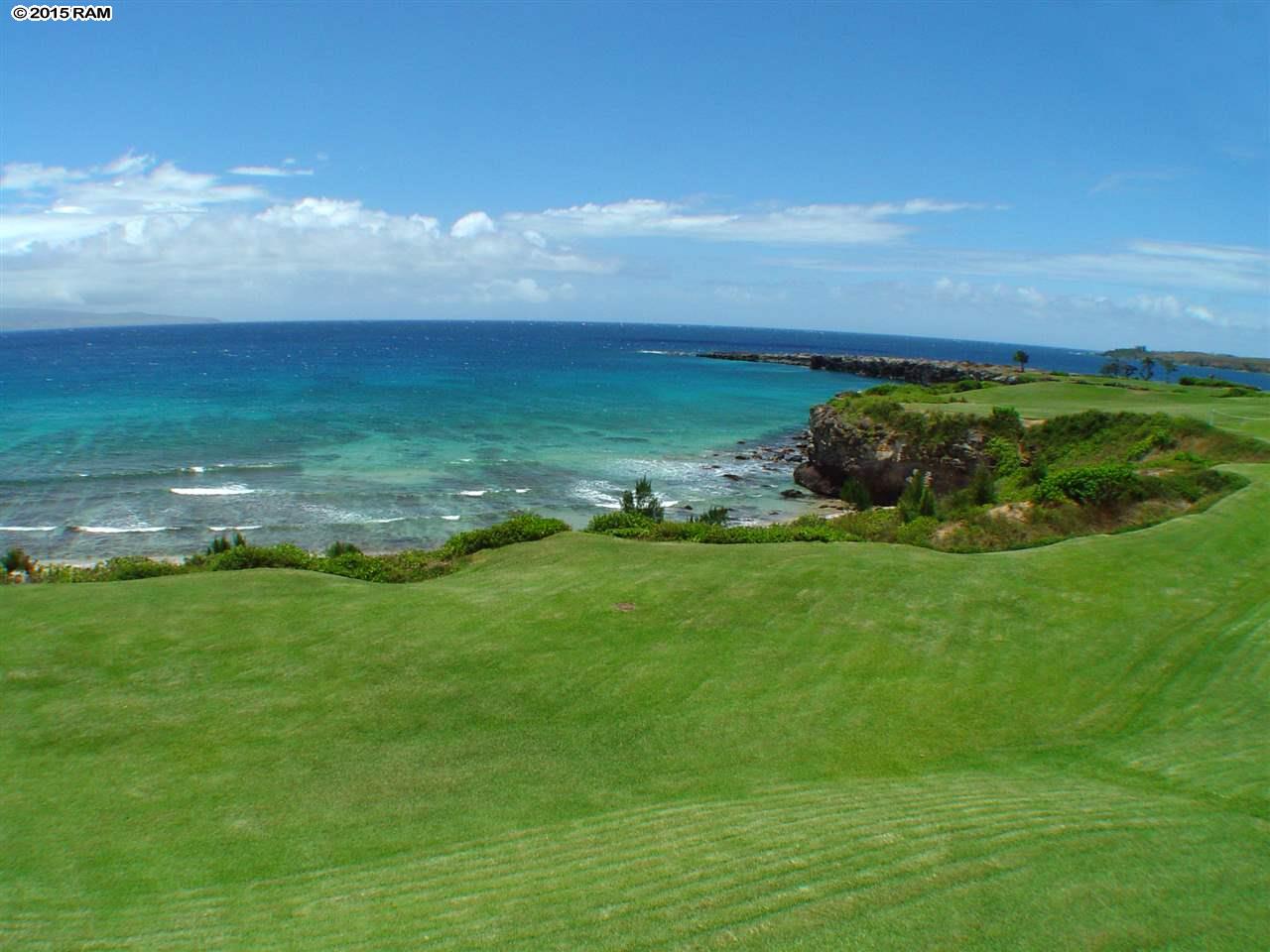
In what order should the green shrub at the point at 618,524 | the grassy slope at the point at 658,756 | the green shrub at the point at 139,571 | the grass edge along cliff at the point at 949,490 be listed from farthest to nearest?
the green shrub at the point at 618,524 → the grass edge along cliff at the point at 949,490 → the green shrub at the point at 139,571 → the grassy slope at the point at 658,756

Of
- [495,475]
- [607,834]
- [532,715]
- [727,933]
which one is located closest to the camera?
[727,933]

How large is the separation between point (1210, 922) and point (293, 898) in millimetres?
8291

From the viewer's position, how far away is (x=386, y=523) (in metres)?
38.1

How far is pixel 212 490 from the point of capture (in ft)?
145

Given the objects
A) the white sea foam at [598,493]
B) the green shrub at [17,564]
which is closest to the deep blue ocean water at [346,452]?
the white sea foam at [598,493]

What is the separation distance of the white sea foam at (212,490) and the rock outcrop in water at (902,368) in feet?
289

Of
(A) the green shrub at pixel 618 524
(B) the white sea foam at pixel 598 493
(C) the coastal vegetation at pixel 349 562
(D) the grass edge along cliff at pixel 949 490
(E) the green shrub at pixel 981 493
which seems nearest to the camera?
(C) the coastal vegetation at pixel 349 562

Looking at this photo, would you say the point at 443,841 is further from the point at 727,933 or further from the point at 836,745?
the point at 836,745

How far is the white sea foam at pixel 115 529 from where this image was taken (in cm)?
3578

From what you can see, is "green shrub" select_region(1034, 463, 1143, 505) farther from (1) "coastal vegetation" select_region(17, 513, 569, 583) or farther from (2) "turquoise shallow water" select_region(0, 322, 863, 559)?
(2) "turquoise shallow water" select_region(0, 322, 863, 559)

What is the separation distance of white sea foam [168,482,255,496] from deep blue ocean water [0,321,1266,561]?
15 cm

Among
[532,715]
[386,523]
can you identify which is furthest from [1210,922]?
[386,523]

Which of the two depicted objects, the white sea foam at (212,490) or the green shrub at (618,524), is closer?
the green shrub at (618,524)

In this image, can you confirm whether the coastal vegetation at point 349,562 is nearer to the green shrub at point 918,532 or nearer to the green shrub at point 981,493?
the green shrub at point 918,532
